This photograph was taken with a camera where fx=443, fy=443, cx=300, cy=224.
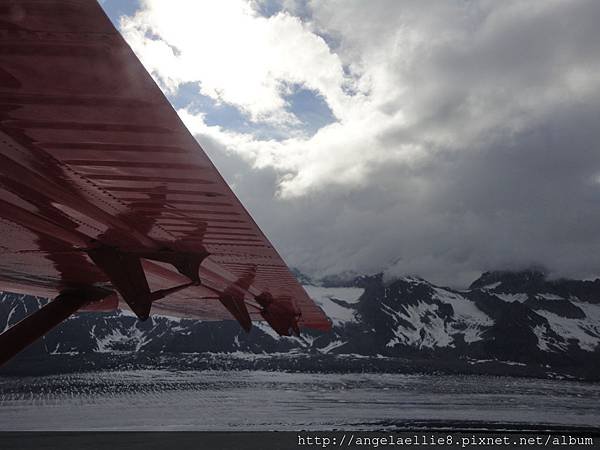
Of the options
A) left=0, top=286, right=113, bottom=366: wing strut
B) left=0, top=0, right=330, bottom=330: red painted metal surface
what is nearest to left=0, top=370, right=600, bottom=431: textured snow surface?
left=0, top=286, right=113, bottom=366: wing strut

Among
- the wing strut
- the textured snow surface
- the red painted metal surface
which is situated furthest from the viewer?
the textured snow surface

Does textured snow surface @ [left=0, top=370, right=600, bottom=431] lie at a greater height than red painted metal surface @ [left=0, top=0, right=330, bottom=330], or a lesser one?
lesser

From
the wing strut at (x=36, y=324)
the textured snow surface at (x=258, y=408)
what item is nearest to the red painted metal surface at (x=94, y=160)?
the wing strut at (x=36, y=324)

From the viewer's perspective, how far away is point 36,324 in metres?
5.18

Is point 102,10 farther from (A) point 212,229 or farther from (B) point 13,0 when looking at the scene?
(A) point 212,229

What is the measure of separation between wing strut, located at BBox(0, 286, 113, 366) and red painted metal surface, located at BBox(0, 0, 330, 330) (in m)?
0.75

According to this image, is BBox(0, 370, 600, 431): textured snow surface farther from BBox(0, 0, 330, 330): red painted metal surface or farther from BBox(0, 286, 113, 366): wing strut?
BBox(0, 0, 330, 330): red painted metal surface

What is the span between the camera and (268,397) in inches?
6683

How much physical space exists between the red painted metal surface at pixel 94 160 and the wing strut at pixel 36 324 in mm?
746

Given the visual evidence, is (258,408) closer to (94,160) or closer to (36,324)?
(36,324)

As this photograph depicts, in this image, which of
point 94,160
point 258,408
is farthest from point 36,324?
point 258,408

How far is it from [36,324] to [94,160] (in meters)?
3.42

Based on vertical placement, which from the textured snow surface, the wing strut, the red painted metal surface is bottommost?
the textured snow surface

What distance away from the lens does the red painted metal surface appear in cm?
175
